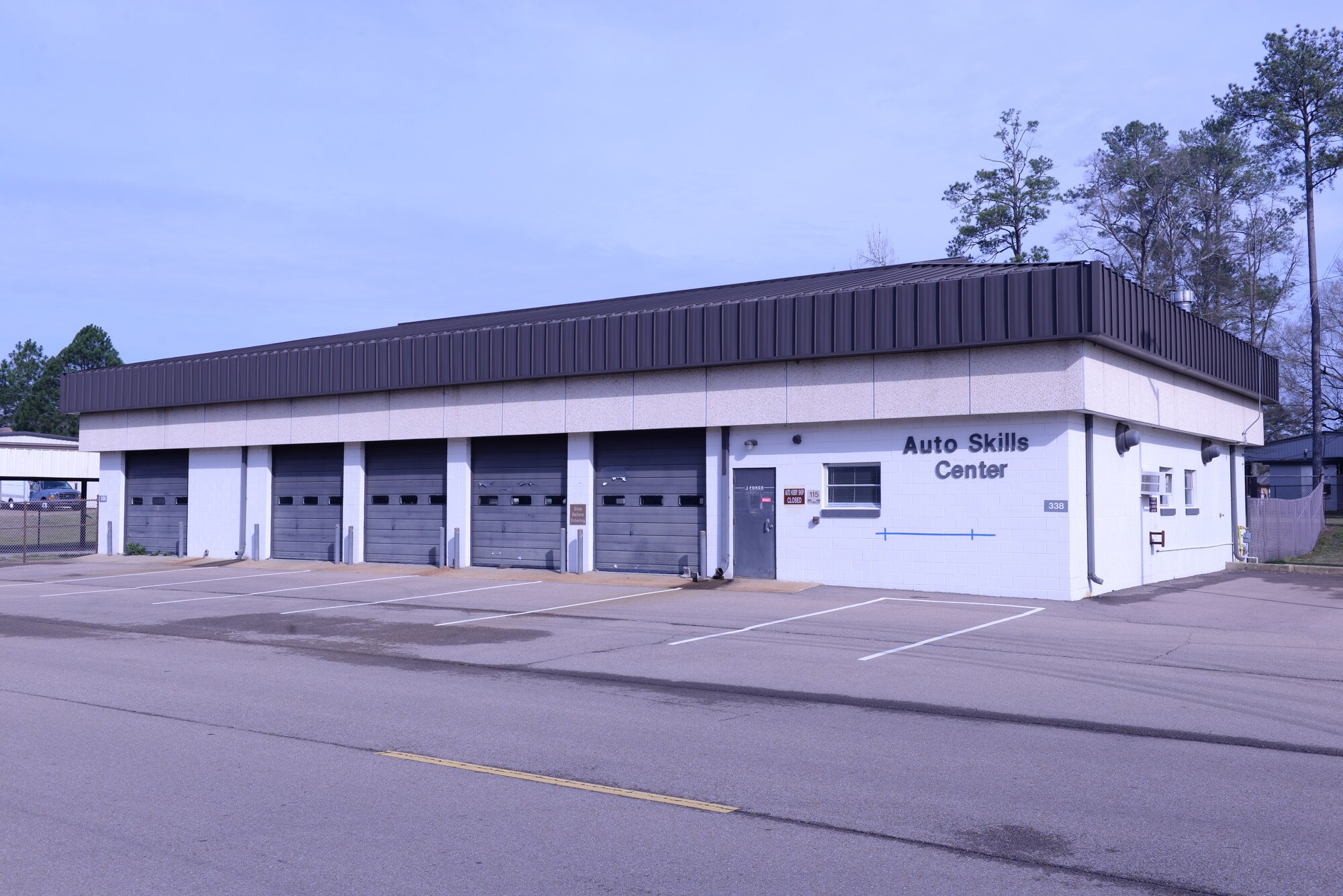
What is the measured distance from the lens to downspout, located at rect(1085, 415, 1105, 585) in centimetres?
2014

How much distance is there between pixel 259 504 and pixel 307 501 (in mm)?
1746

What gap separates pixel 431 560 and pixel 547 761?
66.8ft

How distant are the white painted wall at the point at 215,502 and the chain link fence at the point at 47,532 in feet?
11.5

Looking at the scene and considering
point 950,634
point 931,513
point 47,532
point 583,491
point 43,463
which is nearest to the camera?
point 950,634

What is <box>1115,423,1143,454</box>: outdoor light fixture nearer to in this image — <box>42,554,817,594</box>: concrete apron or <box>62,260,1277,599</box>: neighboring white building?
<box>62,260,1277,599</box>: neighboring white building

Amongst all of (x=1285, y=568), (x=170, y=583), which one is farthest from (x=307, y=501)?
(x=1285, y=568)

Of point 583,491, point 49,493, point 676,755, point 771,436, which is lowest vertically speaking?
point 676,755

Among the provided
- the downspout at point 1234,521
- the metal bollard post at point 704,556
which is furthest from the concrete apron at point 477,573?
the downspout at point 1234,521

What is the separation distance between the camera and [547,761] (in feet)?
26.4

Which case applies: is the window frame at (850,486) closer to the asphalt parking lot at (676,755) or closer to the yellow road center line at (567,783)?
the asphalt parking lot at (676,755)

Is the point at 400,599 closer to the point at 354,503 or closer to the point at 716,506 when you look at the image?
the point at 716,506

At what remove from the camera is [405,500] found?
93.3ft

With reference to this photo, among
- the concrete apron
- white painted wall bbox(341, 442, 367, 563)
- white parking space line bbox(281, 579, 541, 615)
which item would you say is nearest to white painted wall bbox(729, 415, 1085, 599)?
the concrete apron

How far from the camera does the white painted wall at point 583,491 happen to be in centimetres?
2523
